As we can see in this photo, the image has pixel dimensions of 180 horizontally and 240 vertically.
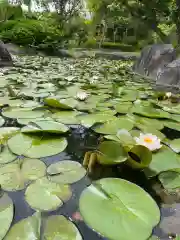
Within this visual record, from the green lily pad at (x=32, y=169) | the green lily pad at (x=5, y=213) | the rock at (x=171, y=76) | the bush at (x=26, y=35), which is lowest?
the rock at (x=171, y=76)

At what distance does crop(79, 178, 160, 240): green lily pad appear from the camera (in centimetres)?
59

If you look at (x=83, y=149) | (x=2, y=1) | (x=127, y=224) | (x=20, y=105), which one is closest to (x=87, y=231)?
(x=127, y=224)

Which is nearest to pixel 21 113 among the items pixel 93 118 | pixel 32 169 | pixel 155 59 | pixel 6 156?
pixel 93 118

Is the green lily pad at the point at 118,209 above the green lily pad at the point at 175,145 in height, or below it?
above

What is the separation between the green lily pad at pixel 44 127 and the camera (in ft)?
3.54

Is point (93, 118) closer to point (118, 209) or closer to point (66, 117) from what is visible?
point (66, 117)

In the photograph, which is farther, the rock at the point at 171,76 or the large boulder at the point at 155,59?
the large boulder at the point at 155,59

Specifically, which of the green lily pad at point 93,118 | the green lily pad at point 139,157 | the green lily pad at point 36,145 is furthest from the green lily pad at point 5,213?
the green lily pad at point 93,118

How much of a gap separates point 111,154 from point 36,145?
32cm

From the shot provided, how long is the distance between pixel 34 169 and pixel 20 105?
804 mm

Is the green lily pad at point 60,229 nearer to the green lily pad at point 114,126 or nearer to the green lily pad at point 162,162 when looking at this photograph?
the green lily pad at point 162,162

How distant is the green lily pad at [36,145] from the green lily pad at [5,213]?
25 cm

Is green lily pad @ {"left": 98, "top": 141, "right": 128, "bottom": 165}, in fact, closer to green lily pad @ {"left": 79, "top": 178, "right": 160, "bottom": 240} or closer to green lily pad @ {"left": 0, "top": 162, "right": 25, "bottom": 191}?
green lily pad @ {"left": 79, "top": 178, "right": 160, "bottom": 240}

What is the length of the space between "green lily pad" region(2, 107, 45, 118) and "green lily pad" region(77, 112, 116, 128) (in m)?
0.23
